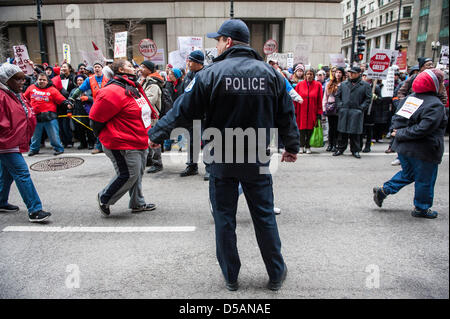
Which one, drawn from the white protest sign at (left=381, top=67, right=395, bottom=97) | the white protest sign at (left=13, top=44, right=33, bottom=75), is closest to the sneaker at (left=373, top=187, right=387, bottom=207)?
the white protest sign at (left=381, top=67, right=395, bottom=97)

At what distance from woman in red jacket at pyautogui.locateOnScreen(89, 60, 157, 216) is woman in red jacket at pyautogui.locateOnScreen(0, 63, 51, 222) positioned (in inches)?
34.8

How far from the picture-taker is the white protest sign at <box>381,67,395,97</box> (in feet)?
29.8

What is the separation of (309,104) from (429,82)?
4.27 m

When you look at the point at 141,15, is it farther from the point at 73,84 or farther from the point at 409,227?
the point at 409,227

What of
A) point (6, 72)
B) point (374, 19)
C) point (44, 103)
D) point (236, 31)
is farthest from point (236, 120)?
point (374, 19)

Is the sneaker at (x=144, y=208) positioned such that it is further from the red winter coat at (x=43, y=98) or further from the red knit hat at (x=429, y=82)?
the red winter coat at (x=43, y=98)

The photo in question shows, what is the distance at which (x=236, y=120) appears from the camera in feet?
8.15

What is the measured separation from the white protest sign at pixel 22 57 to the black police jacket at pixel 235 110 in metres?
8.49

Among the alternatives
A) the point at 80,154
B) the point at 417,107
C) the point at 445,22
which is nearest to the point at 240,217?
the point at 417,107

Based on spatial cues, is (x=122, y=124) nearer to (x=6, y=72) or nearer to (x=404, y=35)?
(x=6, y=72)

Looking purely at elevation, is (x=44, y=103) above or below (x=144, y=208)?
above

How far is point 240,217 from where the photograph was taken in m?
4.44

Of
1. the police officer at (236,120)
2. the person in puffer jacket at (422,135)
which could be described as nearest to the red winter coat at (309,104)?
the person in puffer jacket at (422,135)

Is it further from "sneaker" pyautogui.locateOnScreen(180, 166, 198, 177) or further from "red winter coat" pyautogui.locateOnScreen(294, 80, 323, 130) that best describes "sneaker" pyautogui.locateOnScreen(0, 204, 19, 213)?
"red winter coat" pyautogui.locateOnScreen(294, 80, 323, 130)
